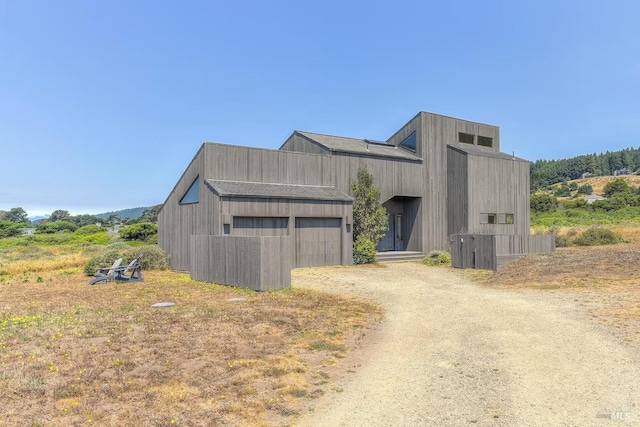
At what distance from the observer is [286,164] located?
2017cm

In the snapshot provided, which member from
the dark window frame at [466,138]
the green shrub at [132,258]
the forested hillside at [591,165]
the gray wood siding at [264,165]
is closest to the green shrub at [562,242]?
the dark window frame at [466,138]

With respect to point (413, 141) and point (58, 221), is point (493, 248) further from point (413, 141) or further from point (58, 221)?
point (58, 221)

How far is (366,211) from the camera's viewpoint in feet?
69.8

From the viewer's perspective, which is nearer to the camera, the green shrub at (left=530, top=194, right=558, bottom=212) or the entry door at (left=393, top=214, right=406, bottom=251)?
the entry door at (left=393, top=214, right=406, bottom=251)

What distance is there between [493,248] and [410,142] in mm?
10511

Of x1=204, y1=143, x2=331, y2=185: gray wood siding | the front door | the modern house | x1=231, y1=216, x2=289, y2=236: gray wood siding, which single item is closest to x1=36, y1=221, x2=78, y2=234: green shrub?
the modern house

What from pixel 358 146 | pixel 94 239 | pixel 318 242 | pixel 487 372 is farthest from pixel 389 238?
pixel 94 239

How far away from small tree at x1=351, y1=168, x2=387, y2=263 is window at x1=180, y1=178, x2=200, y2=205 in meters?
7.80

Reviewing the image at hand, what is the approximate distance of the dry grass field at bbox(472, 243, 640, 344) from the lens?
27.2ft

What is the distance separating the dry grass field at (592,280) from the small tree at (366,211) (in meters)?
6.06

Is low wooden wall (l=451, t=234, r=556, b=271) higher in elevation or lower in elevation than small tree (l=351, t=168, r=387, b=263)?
lower

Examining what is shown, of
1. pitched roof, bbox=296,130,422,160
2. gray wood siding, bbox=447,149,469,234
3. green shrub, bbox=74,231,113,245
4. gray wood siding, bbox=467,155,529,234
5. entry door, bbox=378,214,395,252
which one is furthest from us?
green shrub, bbox=74,231,113,245

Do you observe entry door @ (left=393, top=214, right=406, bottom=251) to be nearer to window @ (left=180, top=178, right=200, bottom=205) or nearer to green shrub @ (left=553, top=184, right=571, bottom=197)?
window @ (left=180, top=178, right=200, bottom=205)

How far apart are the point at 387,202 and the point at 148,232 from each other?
129ft
